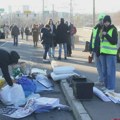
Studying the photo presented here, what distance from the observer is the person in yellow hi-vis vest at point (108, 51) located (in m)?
10.2

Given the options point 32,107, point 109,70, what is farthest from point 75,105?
point 109,70

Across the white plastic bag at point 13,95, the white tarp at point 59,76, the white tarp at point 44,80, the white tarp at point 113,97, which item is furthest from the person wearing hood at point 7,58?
the white tarp at point 59,76

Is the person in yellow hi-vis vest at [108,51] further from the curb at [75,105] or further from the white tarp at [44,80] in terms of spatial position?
the white tarp at [44,80]

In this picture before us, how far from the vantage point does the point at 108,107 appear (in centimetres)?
891

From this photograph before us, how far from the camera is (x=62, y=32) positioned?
1950 centimetres

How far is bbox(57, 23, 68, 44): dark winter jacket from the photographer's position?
19453 millimetres

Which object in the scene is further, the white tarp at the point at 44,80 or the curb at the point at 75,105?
the white tarp at the point at 44,80

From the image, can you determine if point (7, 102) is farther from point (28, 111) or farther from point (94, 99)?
point (94, 99)

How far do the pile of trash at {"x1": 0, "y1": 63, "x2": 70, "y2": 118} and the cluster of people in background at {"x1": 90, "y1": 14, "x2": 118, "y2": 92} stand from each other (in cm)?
163

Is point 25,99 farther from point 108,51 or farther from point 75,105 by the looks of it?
point 108,51

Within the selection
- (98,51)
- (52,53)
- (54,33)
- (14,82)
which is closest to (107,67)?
(98,51)

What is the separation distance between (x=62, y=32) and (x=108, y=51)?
9.14m

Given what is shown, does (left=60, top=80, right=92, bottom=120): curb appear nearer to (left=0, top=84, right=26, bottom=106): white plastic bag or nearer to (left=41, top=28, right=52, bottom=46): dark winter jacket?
(left=0, top=84, right=26, bottom=106): white plastic bag

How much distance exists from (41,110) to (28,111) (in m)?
0.27
